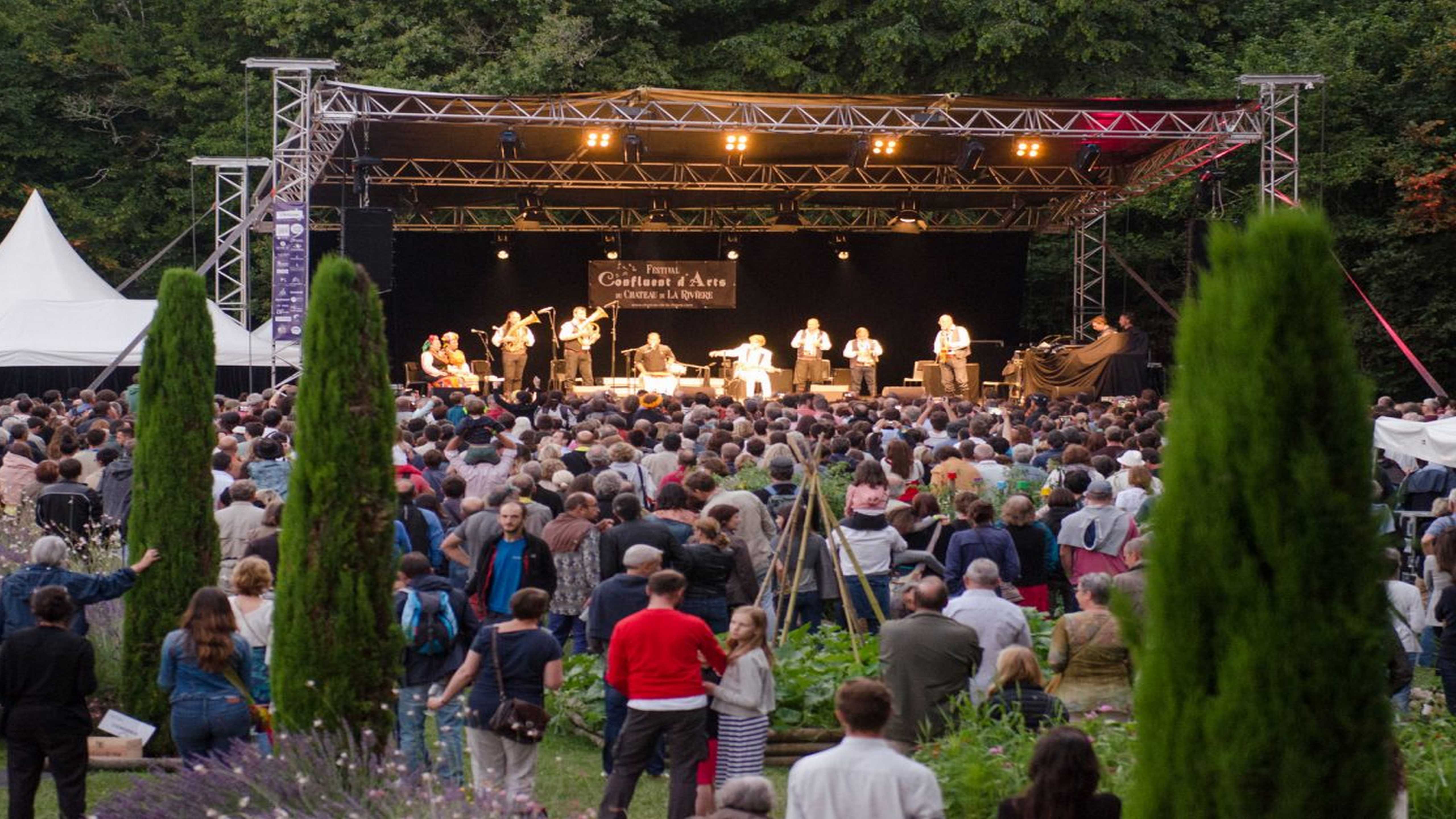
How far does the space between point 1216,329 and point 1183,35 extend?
99.3 feet

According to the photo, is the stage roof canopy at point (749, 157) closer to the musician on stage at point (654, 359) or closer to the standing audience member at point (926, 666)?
the musician on stage at point (654, 359)

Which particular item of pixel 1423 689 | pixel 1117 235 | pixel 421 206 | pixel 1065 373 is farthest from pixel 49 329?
pixel 1423 689

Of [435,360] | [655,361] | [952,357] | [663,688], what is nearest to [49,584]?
[663,688]

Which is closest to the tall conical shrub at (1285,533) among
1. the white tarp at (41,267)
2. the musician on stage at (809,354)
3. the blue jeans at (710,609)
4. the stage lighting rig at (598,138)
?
the blue jeans at (710,609)

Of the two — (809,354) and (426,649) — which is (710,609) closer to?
(426,649)

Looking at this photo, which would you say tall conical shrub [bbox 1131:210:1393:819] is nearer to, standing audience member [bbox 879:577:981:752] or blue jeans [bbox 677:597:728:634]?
standing audience member [bbox 879:577:981:752]

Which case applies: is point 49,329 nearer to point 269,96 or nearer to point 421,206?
point 421,206

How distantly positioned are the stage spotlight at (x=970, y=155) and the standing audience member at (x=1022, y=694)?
14530 millimetres

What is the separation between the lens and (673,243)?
89.8 ft

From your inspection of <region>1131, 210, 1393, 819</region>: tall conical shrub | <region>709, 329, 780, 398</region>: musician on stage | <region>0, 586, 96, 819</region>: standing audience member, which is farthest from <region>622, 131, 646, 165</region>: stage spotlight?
<region>1131, 210, 1393, 819</region>: tall conical shrub

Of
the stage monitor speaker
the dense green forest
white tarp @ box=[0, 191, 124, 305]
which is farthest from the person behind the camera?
the dense green forest

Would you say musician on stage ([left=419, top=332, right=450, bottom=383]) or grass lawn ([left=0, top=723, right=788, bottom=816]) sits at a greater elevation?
musician on stage ([left=419, top=332, right=450, bottom=383])

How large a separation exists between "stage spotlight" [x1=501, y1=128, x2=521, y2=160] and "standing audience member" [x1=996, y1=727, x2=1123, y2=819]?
1638cm

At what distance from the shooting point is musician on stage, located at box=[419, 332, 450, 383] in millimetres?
23297
